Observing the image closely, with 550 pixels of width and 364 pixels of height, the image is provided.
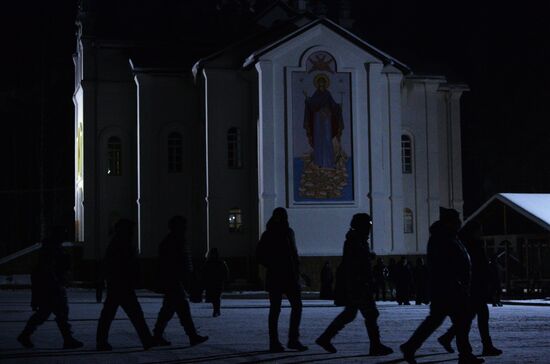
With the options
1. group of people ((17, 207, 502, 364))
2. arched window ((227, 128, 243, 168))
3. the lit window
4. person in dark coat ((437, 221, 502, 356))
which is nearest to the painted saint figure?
arched window ((227, 128, 243, 168))

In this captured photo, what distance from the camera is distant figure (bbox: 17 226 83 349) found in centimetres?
1505

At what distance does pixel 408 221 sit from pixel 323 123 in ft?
26.4

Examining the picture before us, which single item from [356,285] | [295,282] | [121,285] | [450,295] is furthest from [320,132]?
[450,295]

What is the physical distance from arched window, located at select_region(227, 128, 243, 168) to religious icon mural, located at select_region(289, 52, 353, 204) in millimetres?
2892

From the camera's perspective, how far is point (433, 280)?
1254 cm

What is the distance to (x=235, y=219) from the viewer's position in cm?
4872

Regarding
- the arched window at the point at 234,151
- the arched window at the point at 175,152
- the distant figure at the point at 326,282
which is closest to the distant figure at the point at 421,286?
the distant figure at the point at 326,282

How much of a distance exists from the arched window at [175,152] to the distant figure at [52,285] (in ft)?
116

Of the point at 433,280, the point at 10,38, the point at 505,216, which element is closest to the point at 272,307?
the point at 433,280

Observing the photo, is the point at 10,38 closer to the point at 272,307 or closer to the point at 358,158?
the point at 358,158

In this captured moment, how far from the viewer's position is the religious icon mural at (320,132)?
4656 centimetres

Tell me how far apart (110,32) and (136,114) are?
18.1ft

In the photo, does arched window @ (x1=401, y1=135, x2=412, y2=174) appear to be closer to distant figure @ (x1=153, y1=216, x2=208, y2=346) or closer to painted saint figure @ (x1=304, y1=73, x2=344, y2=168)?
painted saint figure @ (x1=304, y1=73, x2=344, y2=168)

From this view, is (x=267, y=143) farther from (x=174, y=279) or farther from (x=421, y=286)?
(x=174, y=279)
